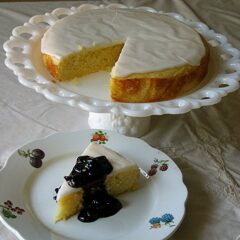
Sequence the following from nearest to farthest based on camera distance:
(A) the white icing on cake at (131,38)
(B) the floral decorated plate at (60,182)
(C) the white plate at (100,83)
→ (B) the floral decorated plate at (60,182)
(C) the white plate at (100,83)
(A) the white icing on cake at (131,38)

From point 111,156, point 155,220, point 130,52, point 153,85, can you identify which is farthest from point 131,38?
point 155,220

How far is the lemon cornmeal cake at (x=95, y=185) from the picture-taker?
999 mm

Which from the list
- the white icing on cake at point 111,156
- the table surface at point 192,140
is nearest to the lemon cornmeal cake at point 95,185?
the white icing on cake at point 111,156

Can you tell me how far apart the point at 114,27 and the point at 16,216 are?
1.88 feet

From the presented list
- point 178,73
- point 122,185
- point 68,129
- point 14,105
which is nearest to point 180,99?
point 178,73

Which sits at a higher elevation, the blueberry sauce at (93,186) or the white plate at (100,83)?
Answer: the white plate at (100,83)

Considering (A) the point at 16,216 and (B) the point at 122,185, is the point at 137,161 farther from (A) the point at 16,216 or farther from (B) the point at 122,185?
(A) the point at 16,216

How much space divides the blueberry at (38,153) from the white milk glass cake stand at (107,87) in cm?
13

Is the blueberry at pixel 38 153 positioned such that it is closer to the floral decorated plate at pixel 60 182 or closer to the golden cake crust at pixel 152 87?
the floral decorated plate at pixel 60 182

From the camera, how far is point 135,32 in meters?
1.31

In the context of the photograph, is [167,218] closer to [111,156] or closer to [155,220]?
[155,220]

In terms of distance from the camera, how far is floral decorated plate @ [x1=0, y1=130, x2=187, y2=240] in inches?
37.7

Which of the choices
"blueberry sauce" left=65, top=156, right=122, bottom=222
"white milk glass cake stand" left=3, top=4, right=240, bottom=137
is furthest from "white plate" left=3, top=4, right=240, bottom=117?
"blueberry sauce" left=65, top=156, right=122, bottom=222

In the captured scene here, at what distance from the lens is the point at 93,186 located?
1.04m
